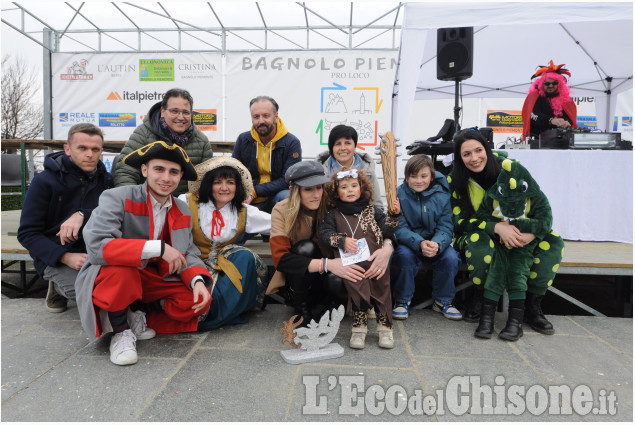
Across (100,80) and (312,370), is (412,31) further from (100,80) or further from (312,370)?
(100,80)

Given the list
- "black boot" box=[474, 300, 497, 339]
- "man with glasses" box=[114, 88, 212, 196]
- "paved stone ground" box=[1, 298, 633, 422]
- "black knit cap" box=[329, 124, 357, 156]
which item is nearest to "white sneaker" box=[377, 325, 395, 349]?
"paved stone ground" box=[1, 298, 633, 422]

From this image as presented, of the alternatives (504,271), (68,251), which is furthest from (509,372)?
(68,251)

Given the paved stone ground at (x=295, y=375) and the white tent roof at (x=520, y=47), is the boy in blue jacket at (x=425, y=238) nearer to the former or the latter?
the paved stone ground at (x=295, y=375)

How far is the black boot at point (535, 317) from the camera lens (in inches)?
98.8

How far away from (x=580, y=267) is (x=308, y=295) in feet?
6.69

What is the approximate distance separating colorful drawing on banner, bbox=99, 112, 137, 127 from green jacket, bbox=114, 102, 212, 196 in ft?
20.5

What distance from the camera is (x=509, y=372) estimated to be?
1.94 m

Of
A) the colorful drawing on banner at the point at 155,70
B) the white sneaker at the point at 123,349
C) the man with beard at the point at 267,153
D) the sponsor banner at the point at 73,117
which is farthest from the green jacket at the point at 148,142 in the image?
the sponsor banner at the point at 73,117

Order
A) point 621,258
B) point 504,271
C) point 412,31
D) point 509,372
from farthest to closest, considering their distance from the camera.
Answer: point 412,31 → point 621,258 → point 504,271 → point 509,372

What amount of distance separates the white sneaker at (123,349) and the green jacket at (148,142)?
117 cm

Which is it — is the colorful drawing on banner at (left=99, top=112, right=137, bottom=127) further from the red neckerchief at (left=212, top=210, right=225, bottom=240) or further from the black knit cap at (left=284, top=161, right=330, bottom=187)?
the black knit cap at (left=284, top=161, right=330, bottom=187)

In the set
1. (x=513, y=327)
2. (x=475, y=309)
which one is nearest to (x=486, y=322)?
(x=513, y=327)

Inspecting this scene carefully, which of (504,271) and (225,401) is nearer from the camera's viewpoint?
(225,401)

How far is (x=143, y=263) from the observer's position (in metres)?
2.10
